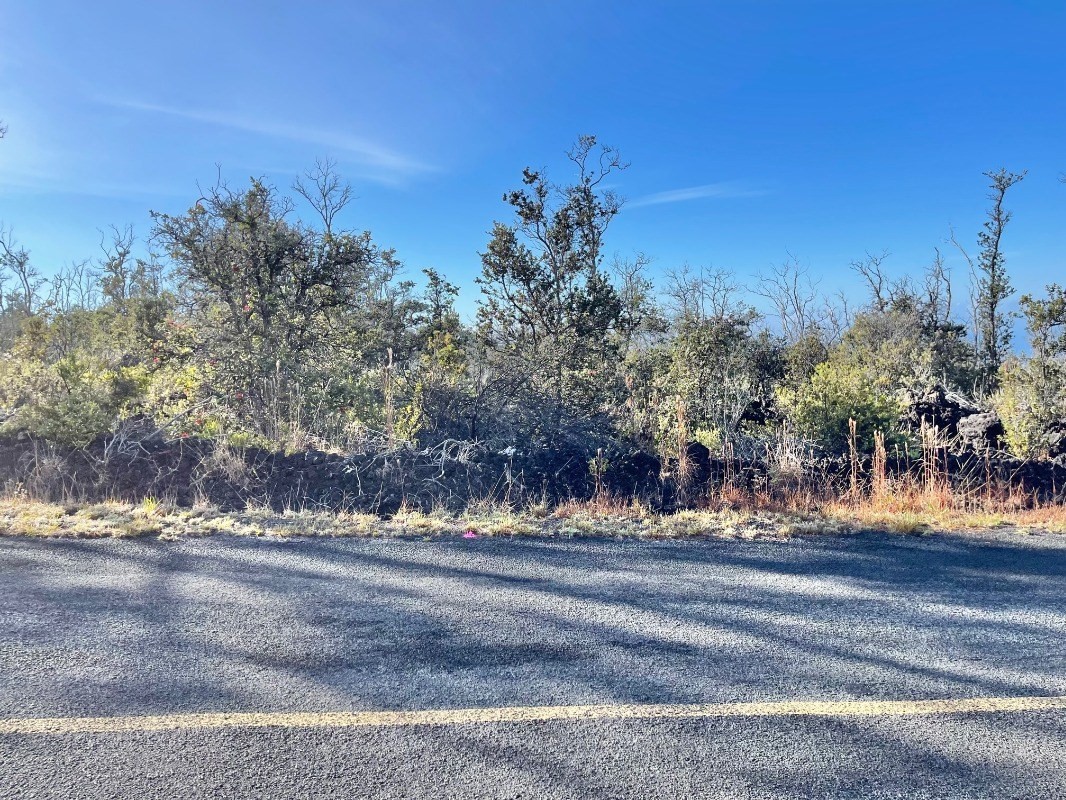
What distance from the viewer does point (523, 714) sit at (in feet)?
10.0

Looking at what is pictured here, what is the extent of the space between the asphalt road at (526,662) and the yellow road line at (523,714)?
0.05 meters

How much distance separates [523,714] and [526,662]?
0.53 m

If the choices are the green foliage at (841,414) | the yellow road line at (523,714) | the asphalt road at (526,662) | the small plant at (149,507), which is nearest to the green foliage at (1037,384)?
the green foliage at (841,414)

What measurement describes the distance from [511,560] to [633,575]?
3.22 ft

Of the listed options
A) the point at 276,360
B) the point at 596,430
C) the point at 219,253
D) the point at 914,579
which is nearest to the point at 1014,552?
the point at 914,579

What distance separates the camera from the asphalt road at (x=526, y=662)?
2621 mm

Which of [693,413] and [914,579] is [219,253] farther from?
[914,579]

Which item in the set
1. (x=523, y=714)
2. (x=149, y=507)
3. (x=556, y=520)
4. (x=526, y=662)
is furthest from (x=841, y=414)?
(x=149, y=507)

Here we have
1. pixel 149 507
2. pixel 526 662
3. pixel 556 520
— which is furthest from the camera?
pixel 556 520

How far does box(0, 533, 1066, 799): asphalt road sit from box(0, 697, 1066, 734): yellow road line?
0.16 feet

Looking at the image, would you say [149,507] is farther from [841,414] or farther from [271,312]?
[841,414]

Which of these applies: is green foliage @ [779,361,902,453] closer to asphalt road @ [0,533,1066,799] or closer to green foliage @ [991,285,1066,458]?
green foliage @ [991,285,1066,458]

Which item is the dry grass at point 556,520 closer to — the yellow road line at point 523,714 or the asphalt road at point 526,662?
the asphalt road at point 526,662

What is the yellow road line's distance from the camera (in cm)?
291
